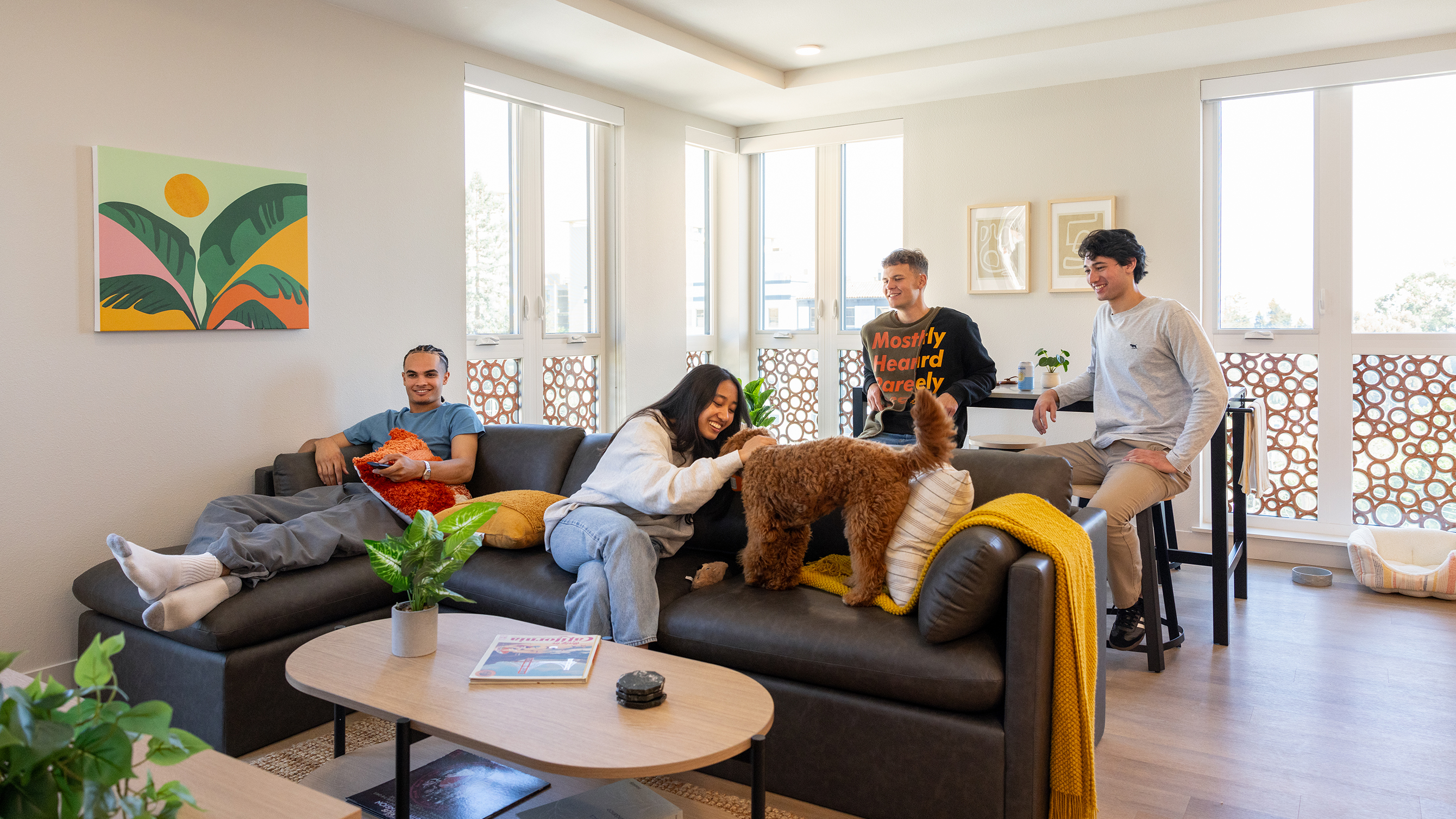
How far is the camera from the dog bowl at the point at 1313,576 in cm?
418

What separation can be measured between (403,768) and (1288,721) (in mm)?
2480

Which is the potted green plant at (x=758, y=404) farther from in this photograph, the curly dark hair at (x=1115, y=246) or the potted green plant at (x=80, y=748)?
the potted green plant at (x=80, y=748)

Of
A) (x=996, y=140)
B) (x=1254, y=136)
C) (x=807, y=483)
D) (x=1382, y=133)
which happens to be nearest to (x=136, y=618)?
(x=807, y=483)

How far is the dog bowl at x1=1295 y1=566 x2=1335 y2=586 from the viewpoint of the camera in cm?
418

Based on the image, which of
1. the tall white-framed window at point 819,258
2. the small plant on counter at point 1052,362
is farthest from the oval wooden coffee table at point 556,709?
the tall white-framed window at point 819,258

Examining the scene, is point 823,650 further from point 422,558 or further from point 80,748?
point 80,748

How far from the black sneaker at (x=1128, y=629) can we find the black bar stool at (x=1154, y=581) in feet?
0.09

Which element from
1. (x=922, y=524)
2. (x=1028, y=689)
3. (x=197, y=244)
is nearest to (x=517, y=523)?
(x=922, y=524)

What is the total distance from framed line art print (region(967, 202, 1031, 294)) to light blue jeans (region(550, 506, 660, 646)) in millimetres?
3239

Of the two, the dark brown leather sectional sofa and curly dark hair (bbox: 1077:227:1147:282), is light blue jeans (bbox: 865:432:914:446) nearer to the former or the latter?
the dark brown leather sectional sofa

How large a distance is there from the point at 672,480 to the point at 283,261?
1.93m

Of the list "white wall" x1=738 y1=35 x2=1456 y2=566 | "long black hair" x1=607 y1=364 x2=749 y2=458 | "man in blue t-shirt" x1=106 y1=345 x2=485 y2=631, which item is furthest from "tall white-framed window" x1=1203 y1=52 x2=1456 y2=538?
"man in blue t-shirt" x1=106 y1=345 x2=485 y2=631

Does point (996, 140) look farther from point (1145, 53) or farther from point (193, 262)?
point (193, 262)

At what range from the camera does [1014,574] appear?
204 centimetres
